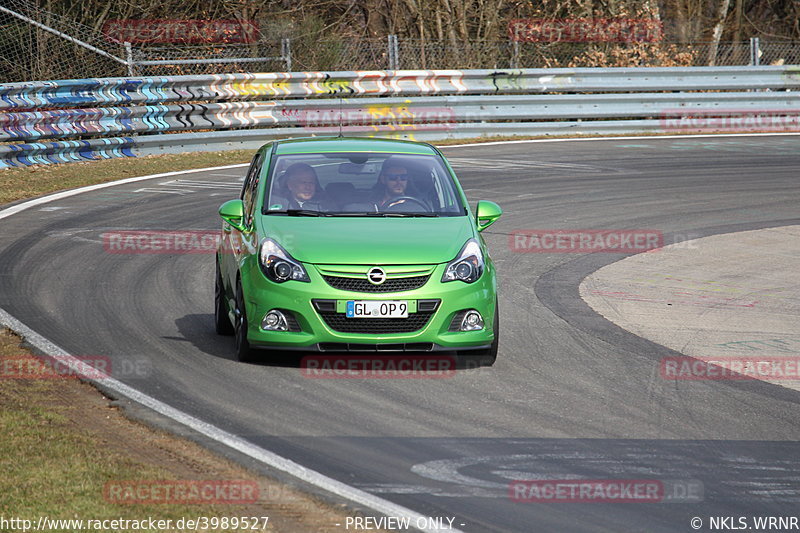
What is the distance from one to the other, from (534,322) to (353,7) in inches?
928

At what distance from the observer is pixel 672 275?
12.4 metres

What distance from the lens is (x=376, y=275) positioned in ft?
27.1

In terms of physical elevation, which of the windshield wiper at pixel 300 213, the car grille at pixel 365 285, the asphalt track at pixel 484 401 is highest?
the windshield wiper at pixel 300 213

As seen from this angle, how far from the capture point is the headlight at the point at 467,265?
852 cm

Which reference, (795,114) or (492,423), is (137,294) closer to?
(492,423)

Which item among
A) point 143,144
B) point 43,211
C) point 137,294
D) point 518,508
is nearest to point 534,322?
point 137,294

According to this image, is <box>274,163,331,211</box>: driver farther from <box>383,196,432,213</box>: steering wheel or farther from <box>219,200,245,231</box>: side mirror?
<box>383,196,432,213</box>: steering wheel

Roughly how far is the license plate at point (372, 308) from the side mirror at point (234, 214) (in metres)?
1.38

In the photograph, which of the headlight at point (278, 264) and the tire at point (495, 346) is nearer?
the headlight at point (278, 264)

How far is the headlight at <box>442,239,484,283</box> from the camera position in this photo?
8.52 metres

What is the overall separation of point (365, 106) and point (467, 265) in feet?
50.4

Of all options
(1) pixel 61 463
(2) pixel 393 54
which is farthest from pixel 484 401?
(2) pixel 393 54

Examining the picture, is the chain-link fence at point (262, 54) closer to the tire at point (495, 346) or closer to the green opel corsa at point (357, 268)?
the green opel corsa at point (357, 268)

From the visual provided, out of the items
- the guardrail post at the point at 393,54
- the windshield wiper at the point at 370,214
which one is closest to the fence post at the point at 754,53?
the guardrail post at the point at 393,54
